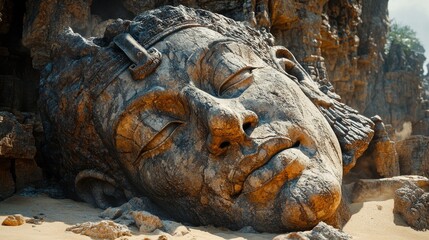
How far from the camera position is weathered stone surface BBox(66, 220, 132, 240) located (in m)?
2.28

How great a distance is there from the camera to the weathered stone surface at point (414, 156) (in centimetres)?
546

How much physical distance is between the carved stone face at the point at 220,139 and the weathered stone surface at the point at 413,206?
730mm

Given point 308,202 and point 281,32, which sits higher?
point 281,32

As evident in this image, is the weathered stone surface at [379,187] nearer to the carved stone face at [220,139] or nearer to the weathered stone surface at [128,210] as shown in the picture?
the carved stone face at [220,139]

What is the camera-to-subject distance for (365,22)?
10633 mm

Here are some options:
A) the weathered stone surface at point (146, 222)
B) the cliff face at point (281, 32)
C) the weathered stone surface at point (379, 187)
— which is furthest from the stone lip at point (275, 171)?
the cliff face at point (281, 32)

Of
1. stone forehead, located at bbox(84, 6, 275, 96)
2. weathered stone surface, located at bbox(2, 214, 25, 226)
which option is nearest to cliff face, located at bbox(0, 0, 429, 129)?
stone forehead, located at bbox(84, 6, 275, 96)

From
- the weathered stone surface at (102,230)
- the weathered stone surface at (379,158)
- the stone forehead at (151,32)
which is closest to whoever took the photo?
the weathered stone surface at (102,230)

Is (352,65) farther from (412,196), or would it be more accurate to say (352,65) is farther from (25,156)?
(25,156)

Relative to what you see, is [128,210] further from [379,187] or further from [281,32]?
[281,32]

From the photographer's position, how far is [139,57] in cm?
320

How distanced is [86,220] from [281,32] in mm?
5308

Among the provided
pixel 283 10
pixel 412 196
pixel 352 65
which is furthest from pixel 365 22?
pixel 412 196

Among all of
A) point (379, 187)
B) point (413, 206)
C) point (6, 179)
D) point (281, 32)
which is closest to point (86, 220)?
point (6, 179)
